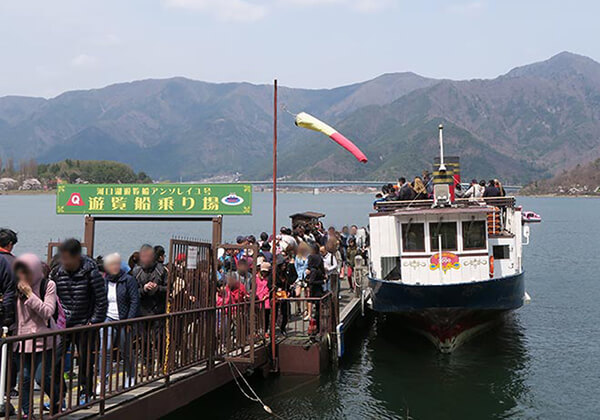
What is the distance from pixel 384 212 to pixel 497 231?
→ 3601 millimetres

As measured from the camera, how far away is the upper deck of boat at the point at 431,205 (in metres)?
14.6

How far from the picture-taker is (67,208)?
12688 millimetres

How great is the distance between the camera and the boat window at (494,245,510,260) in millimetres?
16750

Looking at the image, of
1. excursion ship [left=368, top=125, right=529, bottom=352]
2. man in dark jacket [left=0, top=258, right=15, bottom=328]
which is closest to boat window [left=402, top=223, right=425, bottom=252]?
excursion ship [left=368, top=125, right=529, bottom=352]

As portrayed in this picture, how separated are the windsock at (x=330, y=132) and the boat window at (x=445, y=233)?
4.65 meters

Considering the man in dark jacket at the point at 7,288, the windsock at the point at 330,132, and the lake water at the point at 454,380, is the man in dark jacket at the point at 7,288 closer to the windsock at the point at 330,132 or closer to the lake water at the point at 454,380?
the lake water at the point at 454,380

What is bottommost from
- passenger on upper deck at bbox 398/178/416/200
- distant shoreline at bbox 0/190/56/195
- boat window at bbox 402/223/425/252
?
boat window at bbox 402/223/425/252

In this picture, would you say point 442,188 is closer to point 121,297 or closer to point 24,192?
point 121,297

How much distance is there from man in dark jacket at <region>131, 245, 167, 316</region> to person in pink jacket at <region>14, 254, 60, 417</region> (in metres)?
2.45

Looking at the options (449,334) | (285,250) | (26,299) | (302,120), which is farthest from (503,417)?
(26,299)

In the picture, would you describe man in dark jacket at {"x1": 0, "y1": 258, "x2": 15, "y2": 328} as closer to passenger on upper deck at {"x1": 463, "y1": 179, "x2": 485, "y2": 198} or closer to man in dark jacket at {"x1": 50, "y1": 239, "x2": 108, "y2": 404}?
man in dark jacket at {"x1": 50, "y1": 239, "x2": 108, "y2": 404}

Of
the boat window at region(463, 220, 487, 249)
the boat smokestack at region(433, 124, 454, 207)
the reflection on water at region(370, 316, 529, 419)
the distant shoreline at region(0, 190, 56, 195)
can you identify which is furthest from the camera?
the distant shoreline at region(0, 190, 56, 195)

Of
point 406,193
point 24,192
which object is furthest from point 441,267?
point 24,192

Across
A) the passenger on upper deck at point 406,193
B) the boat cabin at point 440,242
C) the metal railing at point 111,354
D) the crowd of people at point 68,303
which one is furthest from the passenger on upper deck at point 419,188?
the crowd of people at point 68,303
